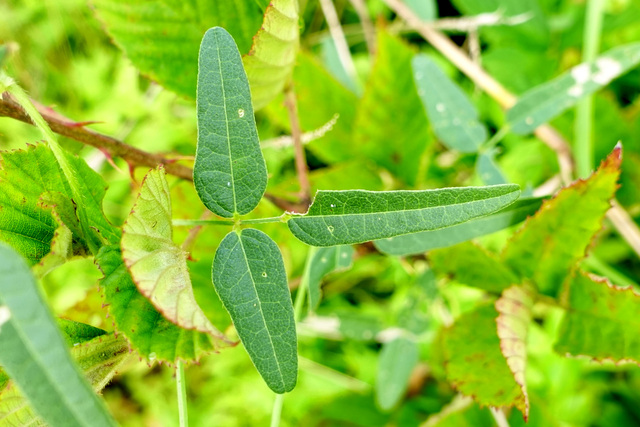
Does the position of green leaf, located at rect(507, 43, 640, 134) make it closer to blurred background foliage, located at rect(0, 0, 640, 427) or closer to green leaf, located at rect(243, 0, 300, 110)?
blurred background foliage, located at rect(0, 0, 640, 427)

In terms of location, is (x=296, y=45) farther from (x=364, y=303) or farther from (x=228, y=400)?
(x=228, y=400)

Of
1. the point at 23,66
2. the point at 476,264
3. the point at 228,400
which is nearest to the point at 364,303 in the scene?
the point at 228,400

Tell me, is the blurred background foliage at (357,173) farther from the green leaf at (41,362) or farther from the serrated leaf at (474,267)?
the green leaf at (41,362)

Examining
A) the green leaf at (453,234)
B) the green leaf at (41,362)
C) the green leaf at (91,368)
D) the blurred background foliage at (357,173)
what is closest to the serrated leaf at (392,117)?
the blurred background foliage at (357,173)

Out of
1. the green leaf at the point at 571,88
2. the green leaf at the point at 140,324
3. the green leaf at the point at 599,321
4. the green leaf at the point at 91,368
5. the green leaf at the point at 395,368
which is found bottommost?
the green leaf at the point at 395,368

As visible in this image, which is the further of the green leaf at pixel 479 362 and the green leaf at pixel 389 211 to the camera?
the green leaf at pixel 479 362

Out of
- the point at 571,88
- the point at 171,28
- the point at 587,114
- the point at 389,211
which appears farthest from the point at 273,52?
the point at 587,114

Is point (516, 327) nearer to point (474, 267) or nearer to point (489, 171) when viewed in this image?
point (474, 267)

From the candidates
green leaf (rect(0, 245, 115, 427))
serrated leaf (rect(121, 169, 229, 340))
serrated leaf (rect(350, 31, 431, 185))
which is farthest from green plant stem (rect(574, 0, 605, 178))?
green leaf (rect(0, 245, 115, 427))
